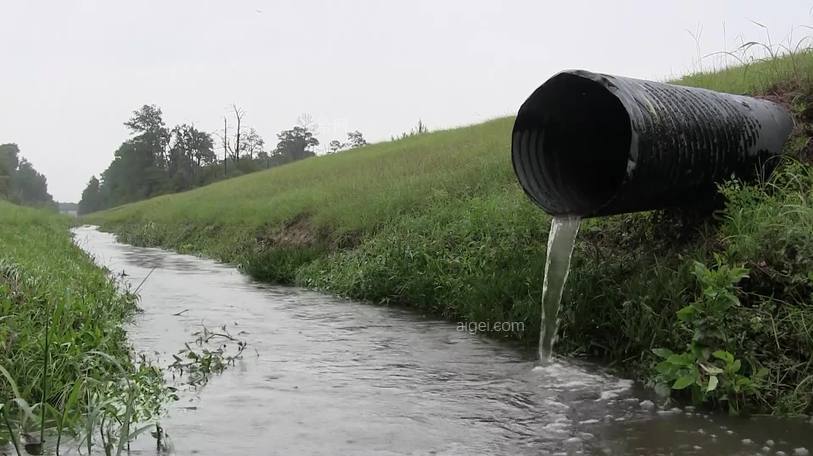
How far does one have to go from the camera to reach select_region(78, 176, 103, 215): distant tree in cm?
11557

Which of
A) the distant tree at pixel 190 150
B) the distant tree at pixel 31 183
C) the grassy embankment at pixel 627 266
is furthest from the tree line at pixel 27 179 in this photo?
the grassy embankment at pixel 627 266

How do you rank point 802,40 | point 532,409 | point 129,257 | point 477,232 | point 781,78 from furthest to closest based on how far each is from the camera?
point 129,257, point 477,232, point 802,40, point 781,78, point 532,409

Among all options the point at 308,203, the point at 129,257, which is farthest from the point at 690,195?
the point at 129,257

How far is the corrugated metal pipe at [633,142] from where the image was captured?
4812 millimetres

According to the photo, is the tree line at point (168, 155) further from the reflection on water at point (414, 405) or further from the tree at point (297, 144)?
the reflection on water at point (414, 405)

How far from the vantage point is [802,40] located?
26.5 ft

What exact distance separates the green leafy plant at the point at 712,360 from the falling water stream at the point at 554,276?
1307mm

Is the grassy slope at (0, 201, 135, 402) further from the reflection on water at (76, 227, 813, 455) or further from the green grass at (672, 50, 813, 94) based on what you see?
the green grass at (672, 50, 813, 94)

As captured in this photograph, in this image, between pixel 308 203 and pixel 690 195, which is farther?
pixel 308 203

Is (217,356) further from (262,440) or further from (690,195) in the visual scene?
(690,195)

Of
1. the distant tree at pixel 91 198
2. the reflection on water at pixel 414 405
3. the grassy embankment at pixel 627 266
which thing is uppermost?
the distant tree at pixel 91 198

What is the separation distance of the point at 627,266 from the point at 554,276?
66 cm

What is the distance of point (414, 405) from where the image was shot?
14.1 ft

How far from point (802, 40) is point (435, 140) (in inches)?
580
